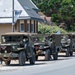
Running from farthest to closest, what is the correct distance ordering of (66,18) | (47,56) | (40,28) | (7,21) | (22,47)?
1. (66,18)
2. (40,28)
3. (7,21)
4. (47,56)
5. (22,47)

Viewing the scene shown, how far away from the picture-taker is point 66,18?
89312 millimetres

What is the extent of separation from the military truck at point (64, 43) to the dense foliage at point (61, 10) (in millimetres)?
45871

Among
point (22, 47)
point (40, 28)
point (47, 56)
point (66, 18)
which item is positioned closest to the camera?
point (22, 47)

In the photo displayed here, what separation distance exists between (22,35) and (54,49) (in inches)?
268

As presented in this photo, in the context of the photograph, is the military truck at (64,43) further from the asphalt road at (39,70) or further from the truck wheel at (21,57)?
the asphalt road at (39,70)

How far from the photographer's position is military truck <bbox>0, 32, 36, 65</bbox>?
84.4 ft

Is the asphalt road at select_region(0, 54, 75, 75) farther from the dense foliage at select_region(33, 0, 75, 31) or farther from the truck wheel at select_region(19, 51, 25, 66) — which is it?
the dense foliage at select_region(33, 0, 75, 31)

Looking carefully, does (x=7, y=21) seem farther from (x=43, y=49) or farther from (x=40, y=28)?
(x=43, y=49)

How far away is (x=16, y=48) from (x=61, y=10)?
64588 mm

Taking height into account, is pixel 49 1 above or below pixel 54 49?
above

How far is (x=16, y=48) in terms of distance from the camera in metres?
25.8

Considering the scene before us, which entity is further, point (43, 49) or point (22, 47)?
point (43, 49)

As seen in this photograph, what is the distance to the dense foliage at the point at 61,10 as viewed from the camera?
88.7 m

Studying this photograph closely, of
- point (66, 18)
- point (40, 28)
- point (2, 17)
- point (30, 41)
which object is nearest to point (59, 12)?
point (66, 18)
